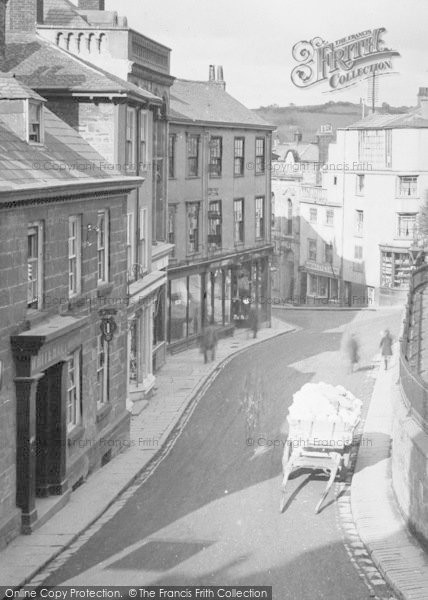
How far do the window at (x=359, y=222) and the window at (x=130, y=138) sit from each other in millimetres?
34170

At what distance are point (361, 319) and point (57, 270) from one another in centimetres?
3093

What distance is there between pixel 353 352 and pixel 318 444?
17.8 meters

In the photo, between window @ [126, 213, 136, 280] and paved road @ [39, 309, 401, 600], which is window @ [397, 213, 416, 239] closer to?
paved road @ [39, 309, 401, 600]

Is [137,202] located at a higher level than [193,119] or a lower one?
lower

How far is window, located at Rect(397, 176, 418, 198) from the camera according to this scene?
196 feet

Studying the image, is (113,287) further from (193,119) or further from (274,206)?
(274,206)

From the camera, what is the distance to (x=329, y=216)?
65.5 metres

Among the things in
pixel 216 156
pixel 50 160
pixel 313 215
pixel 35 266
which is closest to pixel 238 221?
pixel 216 156

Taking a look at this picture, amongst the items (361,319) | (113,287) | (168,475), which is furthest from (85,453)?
(361,319)

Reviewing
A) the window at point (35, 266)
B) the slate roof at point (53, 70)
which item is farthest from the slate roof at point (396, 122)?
the window at point (35, 266)

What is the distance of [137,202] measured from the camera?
31.6 m

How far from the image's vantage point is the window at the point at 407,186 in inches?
2351

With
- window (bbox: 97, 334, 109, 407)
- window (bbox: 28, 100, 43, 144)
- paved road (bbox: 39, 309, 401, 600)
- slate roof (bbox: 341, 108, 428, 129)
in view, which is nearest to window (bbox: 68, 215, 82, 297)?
window (bbox: 28, 100, 43, 144)

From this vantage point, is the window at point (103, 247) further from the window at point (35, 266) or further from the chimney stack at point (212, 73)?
the chimney stack at point (212, 73)
